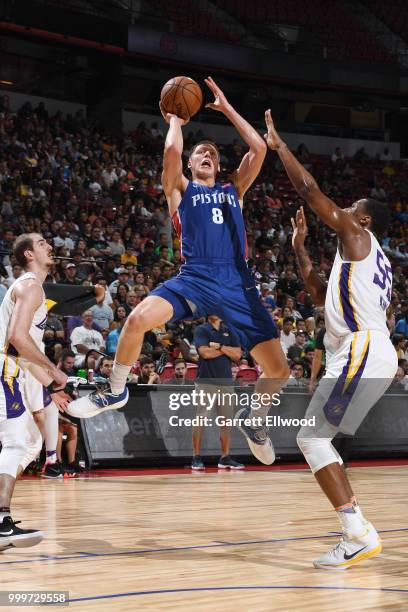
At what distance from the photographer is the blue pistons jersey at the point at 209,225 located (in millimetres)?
6094

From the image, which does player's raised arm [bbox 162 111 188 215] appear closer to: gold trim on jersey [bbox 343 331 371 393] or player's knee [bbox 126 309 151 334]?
player's knee [bbox 126 309 151 334]

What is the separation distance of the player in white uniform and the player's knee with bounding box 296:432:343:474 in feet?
4.65

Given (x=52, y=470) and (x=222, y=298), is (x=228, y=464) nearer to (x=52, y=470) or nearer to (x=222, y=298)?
(x=52, y=470)

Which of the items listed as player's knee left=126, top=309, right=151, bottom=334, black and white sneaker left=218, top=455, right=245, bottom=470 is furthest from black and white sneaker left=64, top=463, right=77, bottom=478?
player's knee left=126, top=309, right=151, bottom=334

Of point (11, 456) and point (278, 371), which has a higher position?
point (278, 371)

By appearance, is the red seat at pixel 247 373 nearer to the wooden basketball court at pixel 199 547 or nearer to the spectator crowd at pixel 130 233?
the spectator crowd at pixel 130 233

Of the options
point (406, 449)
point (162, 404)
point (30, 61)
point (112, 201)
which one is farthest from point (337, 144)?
point (162, 404)

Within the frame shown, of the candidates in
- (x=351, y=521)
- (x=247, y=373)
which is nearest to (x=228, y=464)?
(x=247, y=373)

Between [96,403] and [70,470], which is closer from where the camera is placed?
[96,403]

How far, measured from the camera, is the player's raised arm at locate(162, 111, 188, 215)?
6.02m

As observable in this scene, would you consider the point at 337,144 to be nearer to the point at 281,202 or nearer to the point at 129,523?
the point at 281,202

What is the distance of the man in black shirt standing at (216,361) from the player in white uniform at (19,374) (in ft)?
15.6

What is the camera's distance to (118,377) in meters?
6.13

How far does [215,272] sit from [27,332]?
4.55 feet
